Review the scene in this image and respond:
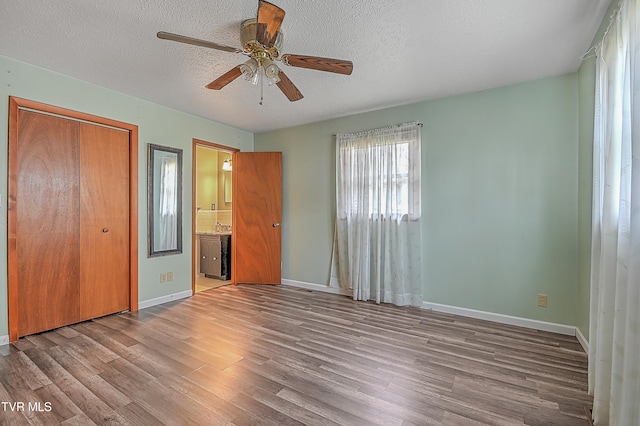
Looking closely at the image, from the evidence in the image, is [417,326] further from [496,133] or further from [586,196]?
[496,133]

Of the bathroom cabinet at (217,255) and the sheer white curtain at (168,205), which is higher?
the sheer white curtain at (168,205)

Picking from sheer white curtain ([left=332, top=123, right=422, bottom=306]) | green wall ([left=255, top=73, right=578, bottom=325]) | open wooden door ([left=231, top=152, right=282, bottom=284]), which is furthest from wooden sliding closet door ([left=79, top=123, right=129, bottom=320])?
green wall ([left=255, top=73, right=578, bottom=325])

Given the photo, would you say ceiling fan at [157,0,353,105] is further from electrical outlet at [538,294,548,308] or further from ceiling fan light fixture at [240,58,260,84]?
electrical outlet at [538,294,548,308]

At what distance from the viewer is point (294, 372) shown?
2141 millimetres

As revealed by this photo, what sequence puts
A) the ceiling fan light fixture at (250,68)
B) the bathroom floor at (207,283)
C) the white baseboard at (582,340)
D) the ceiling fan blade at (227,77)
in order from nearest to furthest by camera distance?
the ceiling fan light fixture at (250,68) → the ceiling fan blade at (227,77) → the white baseboard at (582,340) → the bathroom floor at (207,283)

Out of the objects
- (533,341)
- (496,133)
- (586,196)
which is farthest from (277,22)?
(533,341)

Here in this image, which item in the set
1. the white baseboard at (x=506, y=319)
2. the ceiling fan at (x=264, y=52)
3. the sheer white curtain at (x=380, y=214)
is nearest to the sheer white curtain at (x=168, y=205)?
the ceiling fan at (x=264, y=52)

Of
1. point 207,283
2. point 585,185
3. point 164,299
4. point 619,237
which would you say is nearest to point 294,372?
point 619,237

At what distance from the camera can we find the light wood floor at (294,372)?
5.59 ft

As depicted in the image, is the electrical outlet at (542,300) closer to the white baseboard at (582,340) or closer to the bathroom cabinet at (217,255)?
the white baseboard at (582,340)

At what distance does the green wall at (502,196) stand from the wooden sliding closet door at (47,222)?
3.55 metres

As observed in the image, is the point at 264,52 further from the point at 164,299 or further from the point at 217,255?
the point at 217,255

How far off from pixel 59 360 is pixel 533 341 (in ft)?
13.2

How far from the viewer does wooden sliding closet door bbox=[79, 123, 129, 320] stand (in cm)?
313
